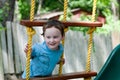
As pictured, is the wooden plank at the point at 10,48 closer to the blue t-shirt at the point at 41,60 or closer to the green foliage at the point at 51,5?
the blue t-shirt at the point at 41,60

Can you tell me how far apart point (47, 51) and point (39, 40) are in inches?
105

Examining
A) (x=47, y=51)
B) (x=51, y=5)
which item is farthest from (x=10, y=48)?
(x=51, y=5)

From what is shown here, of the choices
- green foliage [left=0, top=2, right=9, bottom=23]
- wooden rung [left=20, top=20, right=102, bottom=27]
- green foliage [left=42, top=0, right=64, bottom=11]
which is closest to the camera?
wooden rung [left=20, top=20, right=102, bottom=27]

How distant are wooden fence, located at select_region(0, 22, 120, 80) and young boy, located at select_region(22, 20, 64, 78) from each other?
1.97 m

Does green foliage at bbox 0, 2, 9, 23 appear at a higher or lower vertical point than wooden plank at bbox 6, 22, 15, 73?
higher

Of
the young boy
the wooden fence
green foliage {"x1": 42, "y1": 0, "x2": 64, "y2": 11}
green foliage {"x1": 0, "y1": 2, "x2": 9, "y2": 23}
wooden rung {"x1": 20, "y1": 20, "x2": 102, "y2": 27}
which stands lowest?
the wooden fence

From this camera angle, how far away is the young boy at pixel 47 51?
2.57m

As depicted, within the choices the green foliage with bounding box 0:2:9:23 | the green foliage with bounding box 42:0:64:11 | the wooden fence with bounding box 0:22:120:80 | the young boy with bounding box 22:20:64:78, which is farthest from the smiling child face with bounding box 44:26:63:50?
the green foliage with bounding box 42:0:64:11

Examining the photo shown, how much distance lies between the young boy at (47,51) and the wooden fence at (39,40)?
6.47 ft

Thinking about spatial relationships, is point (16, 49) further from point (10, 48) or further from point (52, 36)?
point (52, 36)

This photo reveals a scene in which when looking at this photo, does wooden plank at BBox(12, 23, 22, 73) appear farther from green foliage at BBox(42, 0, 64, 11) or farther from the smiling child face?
green foliage at BBox(42, 0, 64, 11)

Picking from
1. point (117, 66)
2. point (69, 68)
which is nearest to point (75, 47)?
point (69, 68)

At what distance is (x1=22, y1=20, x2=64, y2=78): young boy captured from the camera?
2.57 m

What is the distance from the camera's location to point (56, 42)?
8.56 ft
